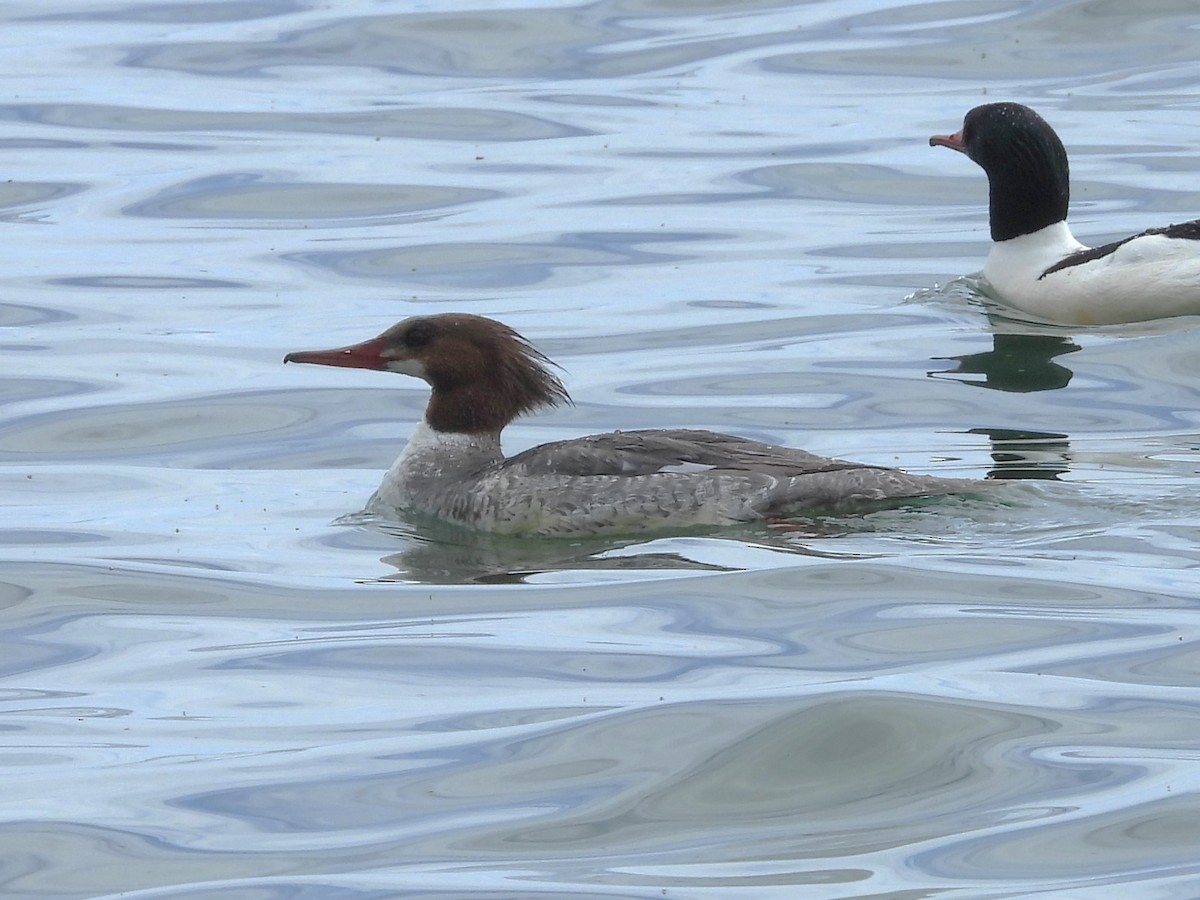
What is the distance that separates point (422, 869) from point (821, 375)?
7148 mm

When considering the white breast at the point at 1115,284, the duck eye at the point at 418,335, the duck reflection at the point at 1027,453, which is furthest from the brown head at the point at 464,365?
the white breast at the point at 1115,284

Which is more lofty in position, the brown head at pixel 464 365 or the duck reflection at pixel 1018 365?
the brown head at pixel 464 365

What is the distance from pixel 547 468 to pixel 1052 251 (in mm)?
5618

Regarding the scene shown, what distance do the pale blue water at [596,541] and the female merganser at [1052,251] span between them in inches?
7.7

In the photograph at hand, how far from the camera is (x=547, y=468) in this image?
10.1 m

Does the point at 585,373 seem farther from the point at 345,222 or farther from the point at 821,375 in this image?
the point at 345,222

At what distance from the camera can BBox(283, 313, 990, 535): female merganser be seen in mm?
9758

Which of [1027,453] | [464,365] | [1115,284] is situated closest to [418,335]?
[464,365]

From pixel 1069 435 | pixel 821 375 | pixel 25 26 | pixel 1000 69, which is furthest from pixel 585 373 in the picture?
pixel 25 26

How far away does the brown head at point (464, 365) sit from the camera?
421 inches

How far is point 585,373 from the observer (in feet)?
44.0

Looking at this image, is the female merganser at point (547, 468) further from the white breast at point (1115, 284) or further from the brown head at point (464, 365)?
the white breast at point (1115, 284)

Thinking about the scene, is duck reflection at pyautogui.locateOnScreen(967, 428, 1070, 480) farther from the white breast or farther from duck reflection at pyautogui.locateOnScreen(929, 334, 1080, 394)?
the white breast

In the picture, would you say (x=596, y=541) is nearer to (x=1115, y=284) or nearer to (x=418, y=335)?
(x=418, y=335)
